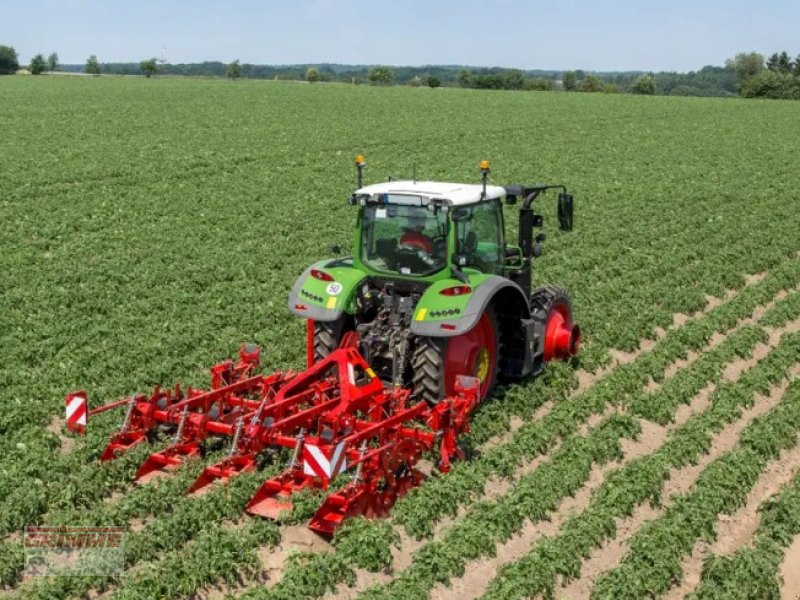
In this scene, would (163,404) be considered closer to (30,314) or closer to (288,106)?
(30,314)

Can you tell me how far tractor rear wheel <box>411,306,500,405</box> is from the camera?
943 cm

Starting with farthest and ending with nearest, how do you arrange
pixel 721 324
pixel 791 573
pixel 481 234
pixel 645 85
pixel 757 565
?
pixel 645 85 < pixel 721 324 < pixel 481 234 < pixel 791 573 < pixel 757 565

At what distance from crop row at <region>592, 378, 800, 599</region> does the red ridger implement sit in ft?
6.61

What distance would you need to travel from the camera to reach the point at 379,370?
32.6ft

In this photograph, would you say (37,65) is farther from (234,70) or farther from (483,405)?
(483,405)

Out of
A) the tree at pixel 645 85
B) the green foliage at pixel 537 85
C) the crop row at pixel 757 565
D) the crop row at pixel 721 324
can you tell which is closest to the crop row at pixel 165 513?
the crop row at pixel 721 324

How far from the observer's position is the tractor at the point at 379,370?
319 inches

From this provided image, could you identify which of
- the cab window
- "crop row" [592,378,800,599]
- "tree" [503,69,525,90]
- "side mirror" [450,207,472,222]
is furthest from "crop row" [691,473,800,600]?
"tree" [503,69,525,90]

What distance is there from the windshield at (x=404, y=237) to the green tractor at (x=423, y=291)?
0.01m

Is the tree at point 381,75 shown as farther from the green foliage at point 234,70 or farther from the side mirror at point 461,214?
the side mirror at point 461,214

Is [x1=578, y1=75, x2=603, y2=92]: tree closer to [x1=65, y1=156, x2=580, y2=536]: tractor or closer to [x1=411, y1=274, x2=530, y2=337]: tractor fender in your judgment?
[x1=65, y1=156, x2=580, y2=536]: tractor

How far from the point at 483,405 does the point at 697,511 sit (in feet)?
9.55

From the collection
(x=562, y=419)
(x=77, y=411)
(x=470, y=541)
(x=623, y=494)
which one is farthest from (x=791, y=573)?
(x=77, y=411)

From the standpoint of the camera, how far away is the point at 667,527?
7.83 metres
